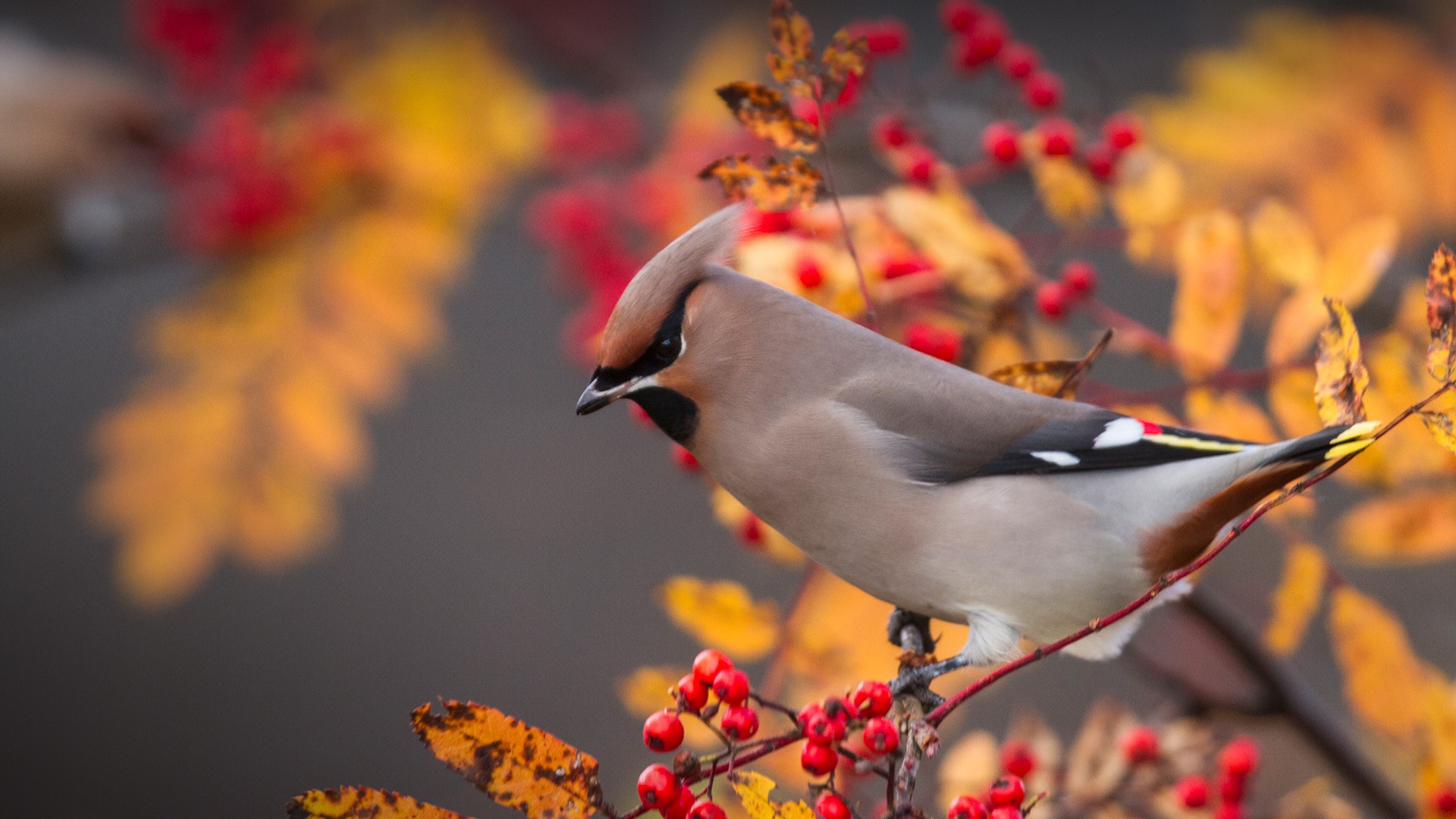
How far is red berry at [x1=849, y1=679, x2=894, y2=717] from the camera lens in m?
0.72

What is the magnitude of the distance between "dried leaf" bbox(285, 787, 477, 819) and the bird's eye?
0.31m

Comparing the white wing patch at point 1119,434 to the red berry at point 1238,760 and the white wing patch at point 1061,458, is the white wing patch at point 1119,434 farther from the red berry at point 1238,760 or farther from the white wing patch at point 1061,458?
the red berry at point 1238,760

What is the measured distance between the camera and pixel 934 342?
1.04m

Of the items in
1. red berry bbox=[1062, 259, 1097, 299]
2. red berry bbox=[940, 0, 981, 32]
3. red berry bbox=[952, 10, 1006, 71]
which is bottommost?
red berry bbox=[1062, 259, 1097, 299]

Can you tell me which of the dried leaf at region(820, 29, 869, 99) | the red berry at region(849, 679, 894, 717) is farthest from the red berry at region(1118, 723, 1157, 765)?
the dried leaf at region(820, 29, 869, 99)

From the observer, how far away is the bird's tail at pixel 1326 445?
0.61 m

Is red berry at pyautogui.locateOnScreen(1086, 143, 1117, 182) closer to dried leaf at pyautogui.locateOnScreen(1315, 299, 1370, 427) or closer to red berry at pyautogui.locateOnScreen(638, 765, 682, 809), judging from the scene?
dried leaf at pyautogui.locateOnScreen(1315, 299, 1370, 427)

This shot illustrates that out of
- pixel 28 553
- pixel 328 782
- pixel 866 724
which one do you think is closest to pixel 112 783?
pixel 28 553

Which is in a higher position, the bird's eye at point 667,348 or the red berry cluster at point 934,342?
the red berry cluster at point 934,342

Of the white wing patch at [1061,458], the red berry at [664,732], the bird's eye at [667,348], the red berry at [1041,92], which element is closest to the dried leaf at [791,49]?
the bird's eye at [667,348]

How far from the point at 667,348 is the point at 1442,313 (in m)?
0.44

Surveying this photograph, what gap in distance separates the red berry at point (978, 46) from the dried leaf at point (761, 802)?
0.86 metres

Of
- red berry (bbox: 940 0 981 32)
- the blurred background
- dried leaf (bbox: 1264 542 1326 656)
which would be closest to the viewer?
dried leaf (bbox: 1264 542 1326 656)

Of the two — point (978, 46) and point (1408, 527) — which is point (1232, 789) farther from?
point (978, 46)
